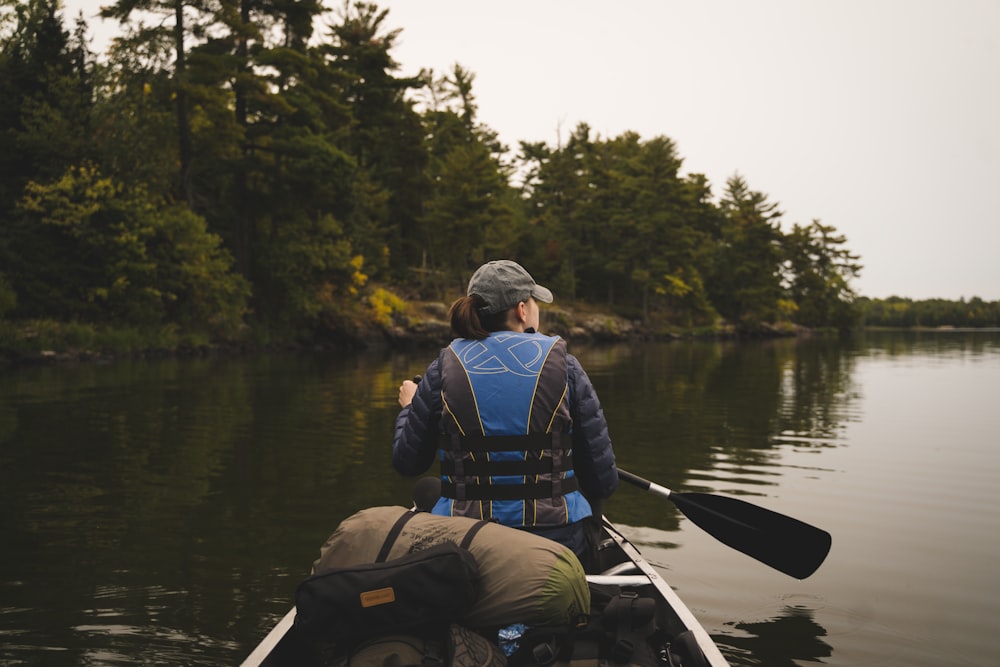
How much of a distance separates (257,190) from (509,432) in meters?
35.2

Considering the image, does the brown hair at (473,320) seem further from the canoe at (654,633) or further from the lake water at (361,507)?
the lake water at (361,507)

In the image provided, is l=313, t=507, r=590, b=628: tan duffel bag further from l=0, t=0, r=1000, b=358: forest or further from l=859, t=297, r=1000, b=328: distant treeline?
l=859, t=297, r=1000, b=328: distant treeline

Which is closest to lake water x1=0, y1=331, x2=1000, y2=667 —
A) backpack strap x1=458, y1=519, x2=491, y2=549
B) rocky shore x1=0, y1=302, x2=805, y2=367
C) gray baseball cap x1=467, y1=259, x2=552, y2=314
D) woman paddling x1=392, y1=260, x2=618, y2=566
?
woman paddling x1=392, y1=260, x2=618, y2=566

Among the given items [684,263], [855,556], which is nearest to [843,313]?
[684,263]

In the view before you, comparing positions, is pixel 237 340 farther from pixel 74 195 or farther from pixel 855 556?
pixel 855 556

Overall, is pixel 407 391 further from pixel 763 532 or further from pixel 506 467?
pixel 763 532

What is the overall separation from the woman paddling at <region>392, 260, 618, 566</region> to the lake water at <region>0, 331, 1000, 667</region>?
1.71 metres

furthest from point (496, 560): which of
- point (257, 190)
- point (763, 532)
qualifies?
point (257, 190)

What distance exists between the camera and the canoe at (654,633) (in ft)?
9.00

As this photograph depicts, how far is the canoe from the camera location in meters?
2.74

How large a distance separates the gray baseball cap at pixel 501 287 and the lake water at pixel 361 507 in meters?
2.34

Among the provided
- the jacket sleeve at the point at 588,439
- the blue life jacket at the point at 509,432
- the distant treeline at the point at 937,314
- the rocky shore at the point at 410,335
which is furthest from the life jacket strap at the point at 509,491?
the distant treeline at the point at 937,314

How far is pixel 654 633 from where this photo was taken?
300 centimetres

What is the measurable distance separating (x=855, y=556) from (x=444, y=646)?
451 centimetres
